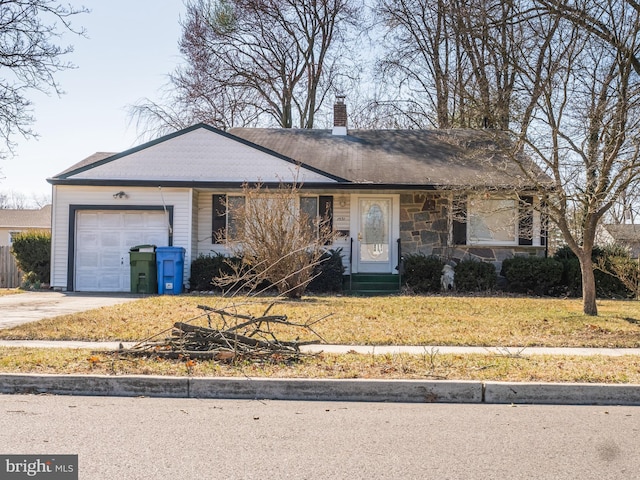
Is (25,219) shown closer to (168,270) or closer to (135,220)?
(135,220)

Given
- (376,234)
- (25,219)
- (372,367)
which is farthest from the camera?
(25,219)

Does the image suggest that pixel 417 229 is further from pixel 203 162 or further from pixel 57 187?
pixel 57 187

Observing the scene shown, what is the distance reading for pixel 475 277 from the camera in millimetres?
17094

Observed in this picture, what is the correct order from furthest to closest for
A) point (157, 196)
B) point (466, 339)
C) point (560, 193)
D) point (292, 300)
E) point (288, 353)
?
point (157, 196), point (292, 300), point (560, 193), point (466, 339), point (288, 353)

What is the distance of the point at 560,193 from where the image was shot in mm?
11352

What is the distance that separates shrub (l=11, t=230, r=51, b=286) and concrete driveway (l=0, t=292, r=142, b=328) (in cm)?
183

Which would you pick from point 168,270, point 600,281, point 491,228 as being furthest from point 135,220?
point 600,281

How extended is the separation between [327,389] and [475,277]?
11424 mm

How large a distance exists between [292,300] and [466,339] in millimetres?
5942

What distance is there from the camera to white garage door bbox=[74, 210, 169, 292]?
1809cm

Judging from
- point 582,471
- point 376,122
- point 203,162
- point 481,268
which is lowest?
point 582,471

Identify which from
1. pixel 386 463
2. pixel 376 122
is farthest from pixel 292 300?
pixel 376 122

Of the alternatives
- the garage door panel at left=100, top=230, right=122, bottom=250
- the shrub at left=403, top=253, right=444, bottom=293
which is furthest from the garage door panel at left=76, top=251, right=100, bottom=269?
the shrub at left=403, top=253, right=444, bottom=293

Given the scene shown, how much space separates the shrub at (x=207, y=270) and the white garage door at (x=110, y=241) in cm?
140
